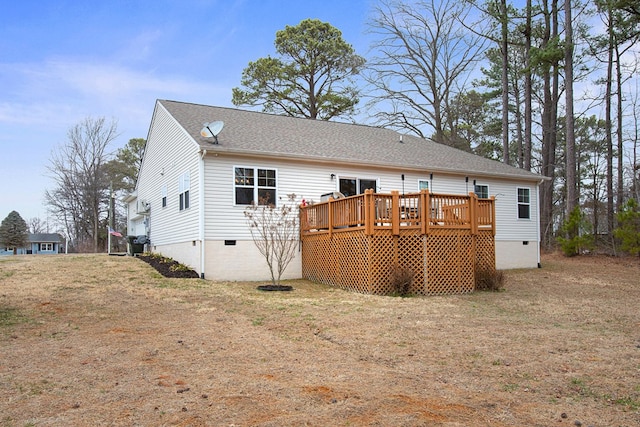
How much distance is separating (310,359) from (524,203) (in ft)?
47.8

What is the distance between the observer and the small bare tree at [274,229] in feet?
41.9

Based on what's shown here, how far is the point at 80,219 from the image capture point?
3575 cm

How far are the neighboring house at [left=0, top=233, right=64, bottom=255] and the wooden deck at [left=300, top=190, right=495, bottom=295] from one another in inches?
1630

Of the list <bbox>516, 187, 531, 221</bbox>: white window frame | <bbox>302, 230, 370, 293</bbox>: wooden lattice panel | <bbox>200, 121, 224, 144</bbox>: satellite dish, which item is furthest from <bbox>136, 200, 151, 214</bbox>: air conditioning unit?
<bbox>516, 187, 531, 221</bbox>: white window frame

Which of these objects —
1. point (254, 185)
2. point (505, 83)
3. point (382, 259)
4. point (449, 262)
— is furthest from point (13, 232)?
point (449, 262)

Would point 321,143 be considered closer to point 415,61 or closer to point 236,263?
point 236,263

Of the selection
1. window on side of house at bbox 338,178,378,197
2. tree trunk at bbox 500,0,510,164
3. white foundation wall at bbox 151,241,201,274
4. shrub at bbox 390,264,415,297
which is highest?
tree trunk at bbox 500,0,510,164

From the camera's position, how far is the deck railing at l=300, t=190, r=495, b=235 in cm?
1025

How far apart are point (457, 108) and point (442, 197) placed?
19647 mm

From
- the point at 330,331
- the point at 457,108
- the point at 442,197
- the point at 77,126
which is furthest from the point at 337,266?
the point at 77,126

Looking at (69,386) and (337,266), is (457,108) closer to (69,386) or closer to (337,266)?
(337,266)

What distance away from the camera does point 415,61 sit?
26188 mm

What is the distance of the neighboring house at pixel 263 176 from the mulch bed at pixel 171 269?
0.28 meters

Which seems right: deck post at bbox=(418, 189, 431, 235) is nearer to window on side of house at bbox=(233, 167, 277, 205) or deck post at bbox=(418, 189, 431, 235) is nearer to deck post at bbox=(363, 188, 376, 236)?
deck post at bbox=(363, 188, 376, 236)
